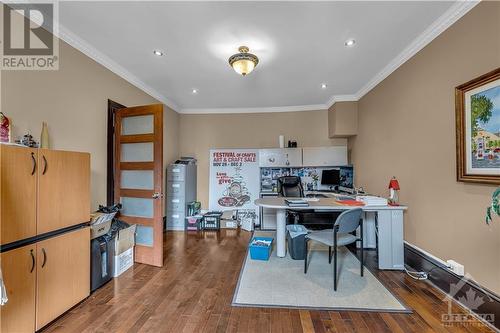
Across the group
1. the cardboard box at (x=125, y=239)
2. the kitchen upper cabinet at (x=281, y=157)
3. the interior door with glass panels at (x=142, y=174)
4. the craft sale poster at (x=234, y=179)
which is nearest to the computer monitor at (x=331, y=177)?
the kitchen upper cabinet at (x=281, y=157)

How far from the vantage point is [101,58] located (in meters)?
2.97

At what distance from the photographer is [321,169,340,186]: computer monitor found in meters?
5.10

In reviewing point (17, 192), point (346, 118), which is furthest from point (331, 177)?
point (17, 192)

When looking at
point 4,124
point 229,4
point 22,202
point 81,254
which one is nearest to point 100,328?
point 81,254

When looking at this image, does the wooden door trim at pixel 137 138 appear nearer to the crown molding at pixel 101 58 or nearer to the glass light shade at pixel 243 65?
the crown molding at pixel 101 58

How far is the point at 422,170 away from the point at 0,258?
4.08 m

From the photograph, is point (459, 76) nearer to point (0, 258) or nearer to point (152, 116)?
point (152, 116)

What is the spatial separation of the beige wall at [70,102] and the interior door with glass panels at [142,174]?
23 centimetres

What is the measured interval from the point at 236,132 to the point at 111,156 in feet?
9.78

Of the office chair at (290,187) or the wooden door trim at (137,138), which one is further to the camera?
the office chair at (290,187)

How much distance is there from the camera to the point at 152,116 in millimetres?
3100

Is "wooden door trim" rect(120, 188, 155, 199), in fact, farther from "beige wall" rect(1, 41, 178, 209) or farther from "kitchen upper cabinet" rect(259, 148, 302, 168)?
"kitchen upper cabinet" rect(259, 148, 302, 168)

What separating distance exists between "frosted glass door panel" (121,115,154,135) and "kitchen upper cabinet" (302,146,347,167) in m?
3.38

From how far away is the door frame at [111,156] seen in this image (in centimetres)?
318
